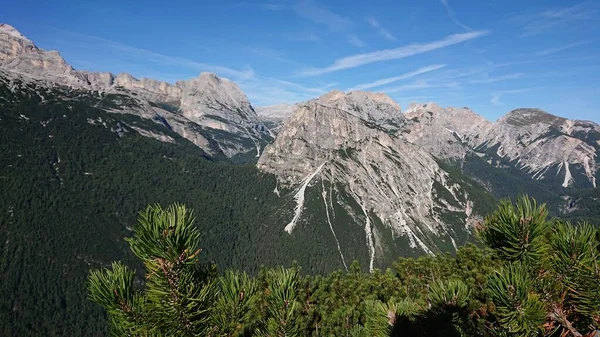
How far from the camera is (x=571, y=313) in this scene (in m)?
5.85

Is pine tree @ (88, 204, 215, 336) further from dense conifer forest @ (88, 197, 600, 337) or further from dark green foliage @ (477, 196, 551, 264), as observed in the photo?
dark green foliage @ (477, 196, 551, 264)

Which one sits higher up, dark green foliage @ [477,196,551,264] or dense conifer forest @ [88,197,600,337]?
dark green foliage @ [477,196,551,264]

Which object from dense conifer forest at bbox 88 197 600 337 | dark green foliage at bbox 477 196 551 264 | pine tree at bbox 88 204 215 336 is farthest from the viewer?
dark green foliage at bbox 477 196 551 264

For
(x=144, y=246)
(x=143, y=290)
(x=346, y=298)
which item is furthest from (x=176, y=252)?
(x=346, y=298)

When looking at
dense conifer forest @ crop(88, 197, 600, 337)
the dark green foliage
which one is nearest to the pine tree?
dense conifer forest @ crop(88, 197, 600, 337)

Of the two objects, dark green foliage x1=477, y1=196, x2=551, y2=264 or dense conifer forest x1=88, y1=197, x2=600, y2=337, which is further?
dark green foliage x1=477, y1=196, x2=551, y2=264

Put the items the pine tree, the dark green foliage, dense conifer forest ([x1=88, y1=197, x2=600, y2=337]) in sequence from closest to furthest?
1. the pine tree
2. dense conifer forest ([x1=88, y1=197, x2=600, y2=337])
3. the dark green foliage

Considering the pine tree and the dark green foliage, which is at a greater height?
the dark green foliage

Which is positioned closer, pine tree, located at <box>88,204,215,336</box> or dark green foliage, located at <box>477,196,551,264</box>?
pine tree, located at <box>88,204,215,336</box>

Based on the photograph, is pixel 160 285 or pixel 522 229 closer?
pixel 160 285

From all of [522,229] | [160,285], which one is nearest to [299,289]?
[160,285]

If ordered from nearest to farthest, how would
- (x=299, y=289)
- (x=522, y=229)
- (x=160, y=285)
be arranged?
(x=160, y=285), (x=522, y=229), (x=299, y=289)

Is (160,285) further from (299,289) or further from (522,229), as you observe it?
(522,229)

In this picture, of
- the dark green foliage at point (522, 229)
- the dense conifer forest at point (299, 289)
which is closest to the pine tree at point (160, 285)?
the dense conifer forest at point (299, 289)
